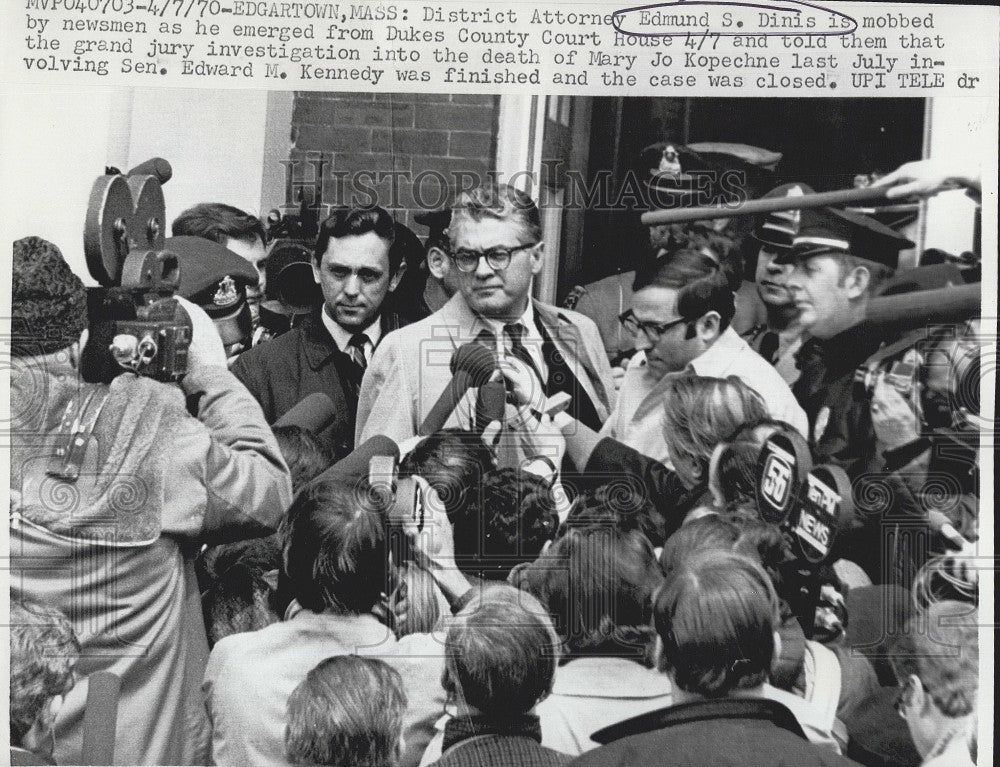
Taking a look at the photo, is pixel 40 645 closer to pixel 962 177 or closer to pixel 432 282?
pixel 432 282

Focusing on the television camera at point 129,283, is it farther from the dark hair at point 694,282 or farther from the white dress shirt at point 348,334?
the dark hair at point 694,282

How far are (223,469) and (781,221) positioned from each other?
2287mm

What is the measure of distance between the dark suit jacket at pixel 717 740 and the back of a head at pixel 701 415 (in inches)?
32.6

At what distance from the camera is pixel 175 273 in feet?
13.2

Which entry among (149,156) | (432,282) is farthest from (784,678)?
(149,156)

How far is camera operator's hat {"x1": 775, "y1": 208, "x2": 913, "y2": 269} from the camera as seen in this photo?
4.07 m

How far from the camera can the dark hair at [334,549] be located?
12.9 feet

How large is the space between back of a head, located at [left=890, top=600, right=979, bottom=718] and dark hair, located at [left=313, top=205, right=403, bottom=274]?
7.96 ft

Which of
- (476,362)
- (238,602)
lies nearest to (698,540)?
(476,362)

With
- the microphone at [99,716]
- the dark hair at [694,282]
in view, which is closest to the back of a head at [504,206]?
the dark hair at [694,282]

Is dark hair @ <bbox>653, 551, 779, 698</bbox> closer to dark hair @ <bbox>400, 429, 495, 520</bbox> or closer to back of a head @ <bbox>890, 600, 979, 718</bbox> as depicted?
back of a head @ <bbox>890, 600, 979, 718</bbox>

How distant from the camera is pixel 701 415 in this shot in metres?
4.06

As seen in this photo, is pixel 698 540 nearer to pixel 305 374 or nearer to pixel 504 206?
pixel 504 206

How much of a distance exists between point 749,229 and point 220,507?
7.33 ft
